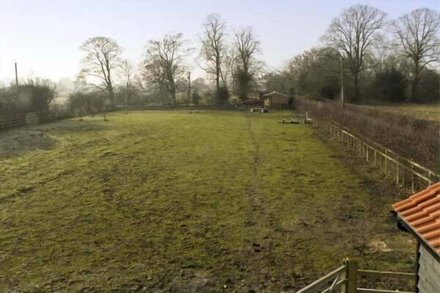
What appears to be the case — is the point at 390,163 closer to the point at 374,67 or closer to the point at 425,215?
the point at 425,215

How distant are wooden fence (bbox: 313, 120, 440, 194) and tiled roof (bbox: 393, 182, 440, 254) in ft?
22.4

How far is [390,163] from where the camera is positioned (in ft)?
50.5

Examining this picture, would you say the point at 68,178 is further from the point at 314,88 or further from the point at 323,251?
the point at 314,88

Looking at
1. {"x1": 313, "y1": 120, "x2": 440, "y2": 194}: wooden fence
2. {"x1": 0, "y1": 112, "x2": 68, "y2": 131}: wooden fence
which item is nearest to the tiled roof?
{"x1": 313, "y1": 120, "x2": 440, "y2": 194}: wooden fence

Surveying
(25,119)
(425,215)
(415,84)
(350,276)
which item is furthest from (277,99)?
(425,215)

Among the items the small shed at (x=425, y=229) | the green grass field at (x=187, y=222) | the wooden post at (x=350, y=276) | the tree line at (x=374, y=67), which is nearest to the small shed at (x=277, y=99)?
the tree line at (x=374, y=67)

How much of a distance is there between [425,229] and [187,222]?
719cm

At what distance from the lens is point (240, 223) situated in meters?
10.6

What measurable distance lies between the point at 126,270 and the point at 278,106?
A: 172 feet

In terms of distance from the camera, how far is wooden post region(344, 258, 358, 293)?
584 centimetres

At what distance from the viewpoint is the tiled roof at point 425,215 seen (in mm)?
4129

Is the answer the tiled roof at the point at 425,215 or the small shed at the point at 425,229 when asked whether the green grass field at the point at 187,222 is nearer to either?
the small shed at the point at 425,229

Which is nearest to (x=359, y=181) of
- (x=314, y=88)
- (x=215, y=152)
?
(x=215, y=152)

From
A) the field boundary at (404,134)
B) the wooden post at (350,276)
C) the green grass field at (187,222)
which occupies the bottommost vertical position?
the green grass field at (187,222)
